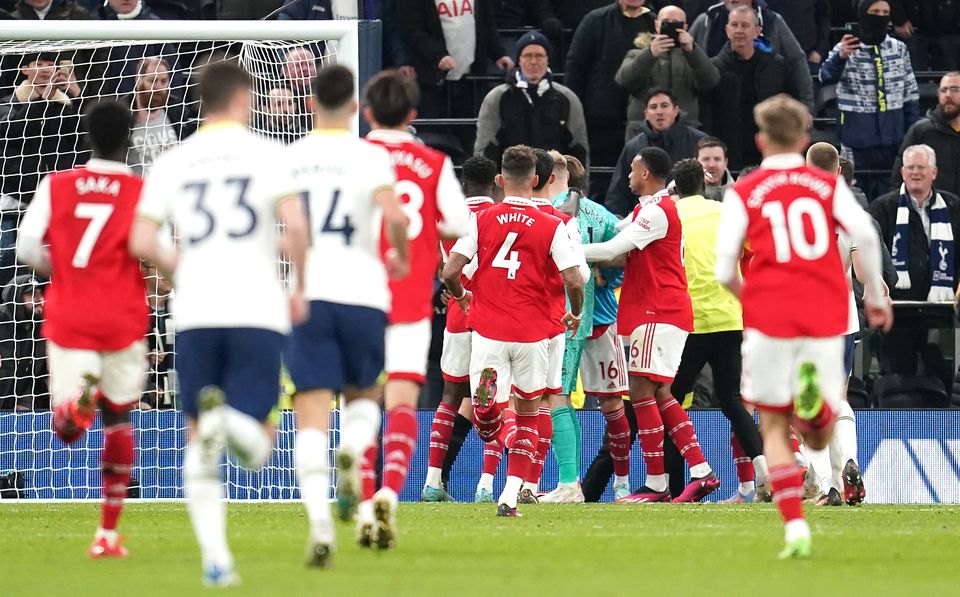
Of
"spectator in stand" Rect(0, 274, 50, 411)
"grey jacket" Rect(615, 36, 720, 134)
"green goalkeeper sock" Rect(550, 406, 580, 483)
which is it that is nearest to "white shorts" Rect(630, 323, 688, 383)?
"green goalkeeper sock" Rect(550, 406, 580, 483)

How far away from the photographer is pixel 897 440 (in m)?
13.5

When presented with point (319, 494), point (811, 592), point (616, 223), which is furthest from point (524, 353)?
point (811, 592)

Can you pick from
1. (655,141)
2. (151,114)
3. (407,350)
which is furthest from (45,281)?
(407,350)

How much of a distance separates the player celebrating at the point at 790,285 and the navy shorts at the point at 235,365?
2187 mm

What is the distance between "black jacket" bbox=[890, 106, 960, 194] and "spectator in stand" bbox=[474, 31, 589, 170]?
10.1ft

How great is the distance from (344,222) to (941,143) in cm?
1012

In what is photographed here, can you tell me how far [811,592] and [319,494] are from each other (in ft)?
6.53

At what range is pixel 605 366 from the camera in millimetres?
13008

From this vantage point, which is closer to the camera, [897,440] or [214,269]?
[214,269]

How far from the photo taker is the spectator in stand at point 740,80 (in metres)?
16.3

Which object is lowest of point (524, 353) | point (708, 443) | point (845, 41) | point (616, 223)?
point (708, 443)

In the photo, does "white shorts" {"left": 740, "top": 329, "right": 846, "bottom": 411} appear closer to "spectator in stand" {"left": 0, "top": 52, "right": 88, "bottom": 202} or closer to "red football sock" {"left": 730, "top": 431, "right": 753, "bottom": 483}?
"red football sock" {"left": 730, "top": 431, "right": 753, "bottom": 483}

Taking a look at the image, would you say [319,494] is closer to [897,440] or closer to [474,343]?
[474,343]

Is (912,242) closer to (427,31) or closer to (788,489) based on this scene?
(427,31)
